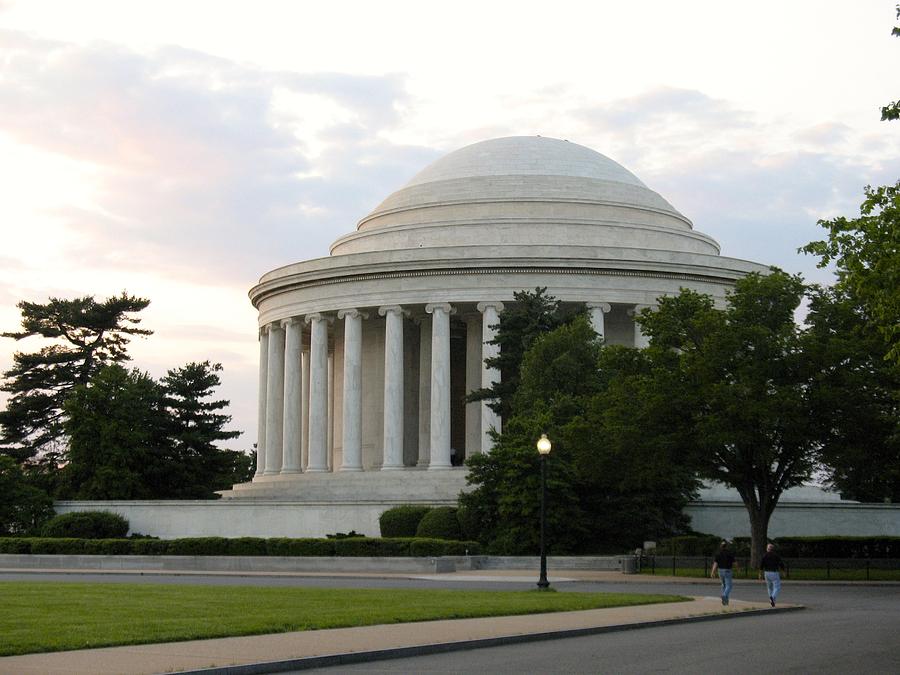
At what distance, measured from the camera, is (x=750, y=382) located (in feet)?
172

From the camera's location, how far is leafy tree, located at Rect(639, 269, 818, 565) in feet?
171

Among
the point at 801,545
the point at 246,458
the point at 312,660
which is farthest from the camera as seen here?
the point at 246,458

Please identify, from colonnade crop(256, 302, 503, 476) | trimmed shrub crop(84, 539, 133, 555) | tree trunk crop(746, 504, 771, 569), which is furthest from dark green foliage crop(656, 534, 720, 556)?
trimmed shrub crop(84, 539, 133, 555)

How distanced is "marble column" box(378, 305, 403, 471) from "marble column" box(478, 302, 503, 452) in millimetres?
5150

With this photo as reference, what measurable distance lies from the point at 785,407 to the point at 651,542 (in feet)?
47.5

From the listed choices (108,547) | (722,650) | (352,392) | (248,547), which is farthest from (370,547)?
(722,650)

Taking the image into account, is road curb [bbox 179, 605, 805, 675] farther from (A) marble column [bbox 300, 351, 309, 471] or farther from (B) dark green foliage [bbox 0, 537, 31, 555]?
(A) marble column [bbox 300, 351, 309, 471]

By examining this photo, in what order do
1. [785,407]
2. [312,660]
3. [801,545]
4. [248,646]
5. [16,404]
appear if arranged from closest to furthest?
[312,660], [248,646], [785,407], [801,545], [16,404]

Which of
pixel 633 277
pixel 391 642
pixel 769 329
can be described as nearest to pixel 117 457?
pixel 633 277

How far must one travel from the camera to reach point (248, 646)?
23.8 meters

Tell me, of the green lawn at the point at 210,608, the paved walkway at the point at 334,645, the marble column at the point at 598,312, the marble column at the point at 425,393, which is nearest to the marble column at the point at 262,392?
the marble column at the point at 425,393

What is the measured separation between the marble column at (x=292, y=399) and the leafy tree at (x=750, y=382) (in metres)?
35.5

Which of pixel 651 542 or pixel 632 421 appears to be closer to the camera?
pixel 632 421

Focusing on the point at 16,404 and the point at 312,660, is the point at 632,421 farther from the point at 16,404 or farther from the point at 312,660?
the point at 16,404
